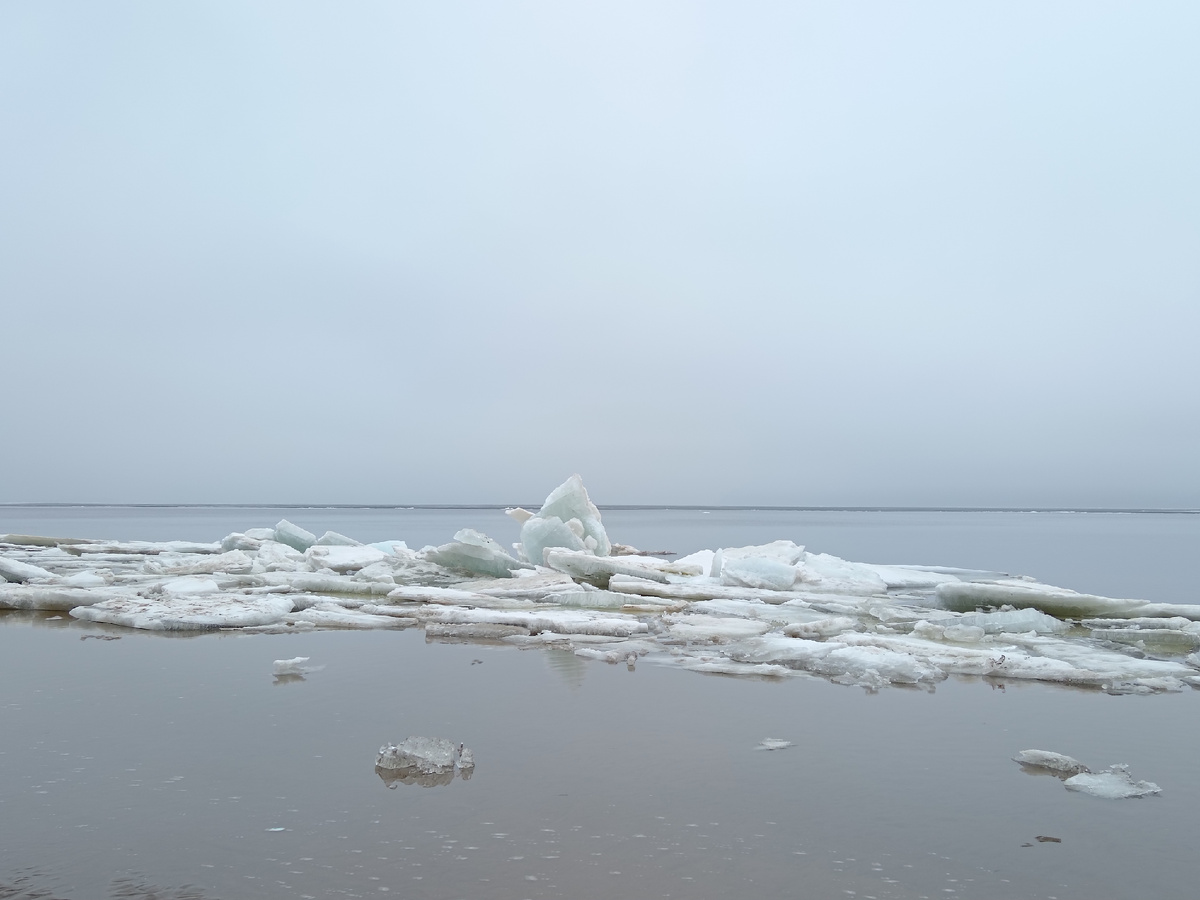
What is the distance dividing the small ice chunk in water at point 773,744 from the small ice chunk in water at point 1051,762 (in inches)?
48.2

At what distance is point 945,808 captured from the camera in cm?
338

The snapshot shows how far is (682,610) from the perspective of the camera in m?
10.2

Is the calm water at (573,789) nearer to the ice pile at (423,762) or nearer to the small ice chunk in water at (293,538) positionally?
the ice pile at (423,762)

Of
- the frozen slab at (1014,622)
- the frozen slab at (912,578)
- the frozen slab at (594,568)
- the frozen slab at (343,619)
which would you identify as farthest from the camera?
the frozen slab at (912,578)

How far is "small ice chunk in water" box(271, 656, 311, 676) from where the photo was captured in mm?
5926

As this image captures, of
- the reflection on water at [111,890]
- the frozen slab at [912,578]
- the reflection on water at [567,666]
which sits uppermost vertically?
the reflection on water at [111,890]

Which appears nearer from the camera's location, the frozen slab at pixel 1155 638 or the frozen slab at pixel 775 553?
the frozen slab at pixel 1155 638

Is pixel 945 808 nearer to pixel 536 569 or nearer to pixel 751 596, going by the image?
pixel 751 596

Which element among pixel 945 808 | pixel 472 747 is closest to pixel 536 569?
pixel 472 747

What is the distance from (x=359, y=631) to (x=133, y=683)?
287cm

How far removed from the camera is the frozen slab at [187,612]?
7902mm

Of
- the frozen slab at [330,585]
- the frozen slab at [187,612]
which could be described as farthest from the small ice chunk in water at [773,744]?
the frozen slab at [330,585]

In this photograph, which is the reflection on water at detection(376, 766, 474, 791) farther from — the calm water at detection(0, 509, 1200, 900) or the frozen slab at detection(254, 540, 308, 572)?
the frozen slab at detection(254, 540, 308, 572)

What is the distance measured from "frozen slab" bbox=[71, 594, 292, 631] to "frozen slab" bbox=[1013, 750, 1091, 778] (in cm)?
742
